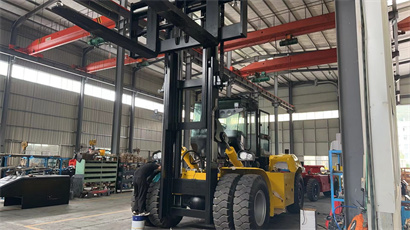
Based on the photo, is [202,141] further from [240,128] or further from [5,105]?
[5,105]

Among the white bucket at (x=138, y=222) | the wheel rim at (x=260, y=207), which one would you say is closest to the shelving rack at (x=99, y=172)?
the white bucket at (x=138, y=222)

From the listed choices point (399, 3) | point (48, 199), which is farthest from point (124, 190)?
point (399, 3)

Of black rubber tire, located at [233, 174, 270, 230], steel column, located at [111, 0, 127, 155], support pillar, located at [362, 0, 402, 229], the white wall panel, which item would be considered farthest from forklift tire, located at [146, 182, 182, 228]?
the white wall panel

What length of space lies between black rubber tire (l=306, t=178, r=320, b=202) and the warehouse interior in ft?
0.17

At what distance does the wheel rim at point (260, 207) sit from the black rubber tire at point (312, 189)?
19.4 ft

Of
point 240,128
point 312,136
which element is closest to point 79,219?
point 240,128

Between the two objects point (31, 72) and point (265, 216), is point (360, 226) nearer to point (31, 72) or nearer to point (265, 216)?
point (265, 216)

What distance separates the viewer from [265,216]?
18.0ft

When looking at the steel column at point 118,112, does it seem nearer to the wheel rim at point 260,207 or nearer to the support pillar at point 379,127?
the wheel rim at point 260,207

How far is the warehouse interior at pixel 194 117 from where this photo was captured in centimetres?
267

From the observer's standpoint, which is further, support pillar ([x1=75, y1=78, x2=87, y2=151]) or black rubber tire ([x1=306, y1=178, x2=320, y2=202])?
support pillar ([x1=75, y1=78, x2=87, y2=151])

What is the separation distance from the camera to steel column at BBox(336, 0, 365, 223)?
462 centimetres

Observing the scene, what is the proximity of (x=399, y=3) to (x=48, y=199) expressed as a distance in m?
15.0

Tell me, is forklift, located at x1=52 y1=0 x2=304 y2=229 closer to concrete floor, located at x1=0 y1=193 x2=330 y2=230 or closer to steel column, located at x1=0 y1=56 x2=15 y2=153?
concrete floor, located at x1=0 y1=193 x2=330 y2=230
